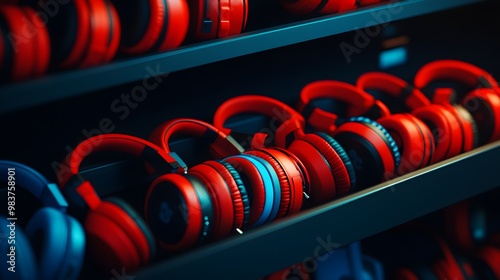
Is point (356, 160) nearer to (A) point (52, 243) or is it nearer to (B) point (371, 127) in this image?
(B) point (371, 127)

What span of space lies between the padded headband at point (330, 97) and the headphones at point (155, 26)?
20.0 inches

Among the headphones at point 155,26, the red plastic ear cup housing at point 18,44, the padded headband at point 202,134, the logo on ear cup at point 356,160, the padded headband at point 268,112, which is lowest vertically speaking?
the logo on ear cup at point 356,160

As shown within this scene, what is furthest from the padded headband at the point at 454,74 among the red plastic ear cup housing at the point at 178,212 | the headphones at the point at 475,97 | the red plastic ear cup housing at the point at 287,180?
the red plastic ear cup housing at the point at 178,212

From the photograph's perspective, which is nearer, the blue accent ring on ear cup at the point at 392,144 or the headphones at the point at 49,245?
the headphones at the point at 49,245

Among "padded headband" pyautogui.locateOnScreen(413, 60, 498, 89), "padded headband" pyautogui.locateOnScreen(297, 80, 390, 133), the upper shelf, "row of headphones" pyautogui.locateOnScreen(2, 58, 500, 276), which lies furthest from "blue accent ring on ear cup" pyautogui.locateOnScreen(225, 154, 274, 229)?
"padded headband" pyautogui.locateOnScreen(413, 60, 498, 89)

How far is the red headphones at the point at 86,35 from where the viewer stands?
118cm

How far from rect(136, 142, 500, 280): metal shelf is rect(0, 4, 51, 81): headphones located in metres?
0.41

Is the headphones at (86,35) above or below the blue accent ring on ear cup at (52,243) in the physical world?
above

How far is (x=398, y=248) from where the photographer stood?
1.94m

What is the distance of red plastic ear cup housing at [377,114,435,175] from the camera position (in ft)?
5.25

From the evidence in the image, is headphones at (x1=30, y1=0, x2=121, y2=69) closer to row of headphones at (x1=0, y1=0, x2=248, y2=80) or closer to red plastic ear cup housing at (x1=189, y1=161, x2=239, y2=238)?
row of headphones at (x1=0, y1=0, x2=248, y2=80)

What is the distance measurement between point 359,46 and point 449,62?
26 centimetres

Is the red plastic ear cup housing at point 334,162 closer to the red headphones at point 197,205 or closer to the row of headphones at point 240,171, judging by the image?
the row of headphones at point 240,171

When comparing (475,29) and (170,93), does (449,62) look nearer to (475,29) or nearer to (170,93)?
(475,29)
